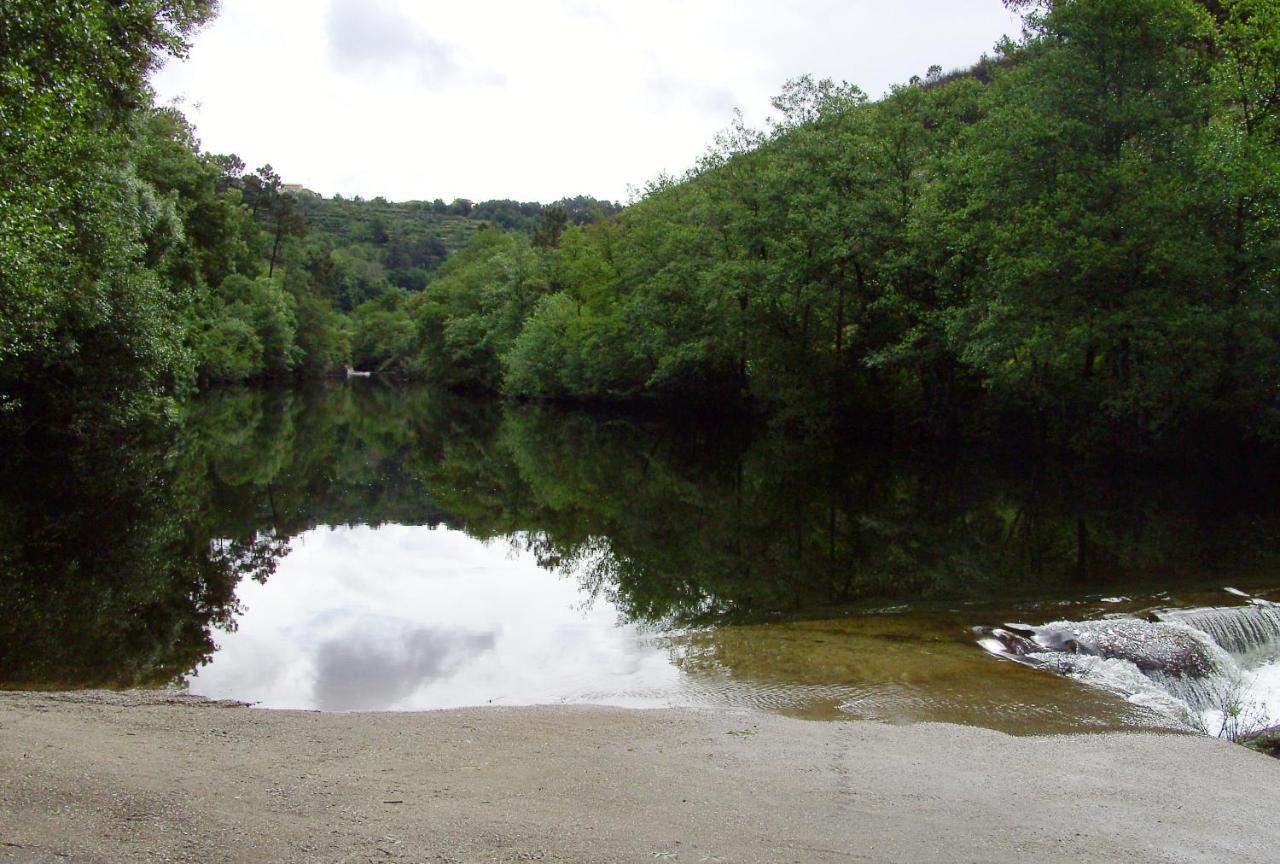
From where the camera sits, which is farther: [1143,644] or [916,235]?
[916,235]

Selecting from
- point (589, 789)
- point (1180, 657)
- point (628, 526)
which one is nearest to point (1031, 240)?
point (628, 526)

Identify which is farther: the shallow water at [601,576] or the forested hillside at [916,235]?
the forested hillside at [916,235]

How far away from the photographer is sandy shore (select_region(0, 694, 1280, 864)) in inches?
202

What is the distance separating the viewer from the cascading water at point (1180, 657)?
32.7ft

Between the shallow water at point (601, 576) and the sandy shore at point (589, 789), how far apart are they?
1.21 metres

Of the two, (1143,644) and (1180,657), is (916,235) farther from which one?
(1180,657)

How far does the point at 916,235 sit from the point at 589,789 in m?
29.3

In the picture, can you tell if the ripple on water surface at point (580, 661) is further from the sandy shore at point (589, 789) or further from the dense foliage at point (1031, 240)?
the dense foliage at point (1031, 240)

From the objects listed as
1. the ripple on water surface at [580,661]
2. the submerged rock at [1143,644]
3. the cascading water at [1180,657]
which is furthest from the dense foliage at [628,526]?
the submerged rock at [1143,644]

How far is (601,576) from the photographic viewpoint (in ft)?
53.4

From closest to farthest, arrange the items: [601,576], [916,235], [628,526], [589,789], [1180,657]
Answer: [589,789] < [1180,657] < [601,576] < [628,526] < [916,235]

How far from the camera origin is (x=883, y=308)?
1446 inches

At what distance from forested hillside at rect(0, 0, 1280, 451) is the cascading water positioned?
14.8 metres

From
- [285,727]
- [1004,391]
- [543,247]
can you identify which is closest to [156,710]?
[285,727]
